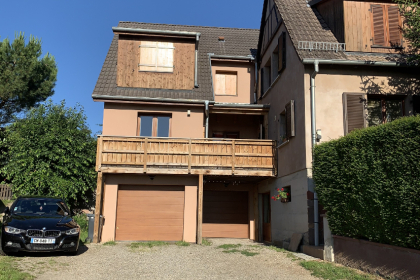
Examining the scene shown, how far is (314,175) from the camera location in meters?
10.2

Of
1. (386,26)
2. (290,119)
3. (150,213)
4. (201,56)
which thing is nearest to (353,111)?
(290,119)

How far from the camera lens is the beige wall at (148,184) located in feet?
49.5

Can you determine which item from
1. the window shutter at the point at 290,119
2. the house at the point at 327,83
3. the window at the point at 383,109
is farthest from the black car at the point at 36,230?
the window at the point at 383,109

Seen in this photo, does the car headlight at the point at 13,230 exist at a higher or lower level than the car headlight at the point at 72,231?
higher

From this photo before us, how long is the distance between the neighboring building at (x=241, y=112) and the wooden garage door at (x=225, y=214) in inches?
1.9

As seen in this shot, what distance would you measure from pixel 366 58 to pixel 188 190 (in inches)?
323

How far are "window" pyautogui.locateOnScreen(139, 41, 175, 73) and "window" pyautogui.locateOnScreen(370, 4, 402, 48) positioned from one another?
827cm

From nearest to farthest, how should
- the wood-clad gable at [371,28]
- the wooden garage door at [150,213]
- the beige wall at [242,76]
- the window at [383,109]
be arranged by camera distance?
the window at [383,109] → the wood-clad gable at [371,28] → the wooden garage door at [150,213] → the beige wall at [242,76]

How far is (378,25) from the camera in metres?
13.7

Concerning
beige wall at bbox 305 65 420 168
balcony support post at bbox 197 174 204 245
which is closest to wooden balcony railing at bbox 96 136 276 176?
balcony support post at bbox 197 174 204 245

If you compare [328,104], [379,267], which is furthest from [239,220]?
[379,267]

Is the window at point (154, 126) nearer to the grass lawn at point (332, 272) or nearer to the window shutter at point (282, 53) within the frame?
the window shutter at point (282, 53)

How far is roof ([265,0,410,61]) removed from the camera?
507 inches

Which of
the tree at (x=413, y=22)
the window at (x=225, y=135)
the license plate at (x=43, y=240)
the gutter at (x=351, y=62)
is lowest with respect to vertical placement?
the license plate at (x=43, y=240)
